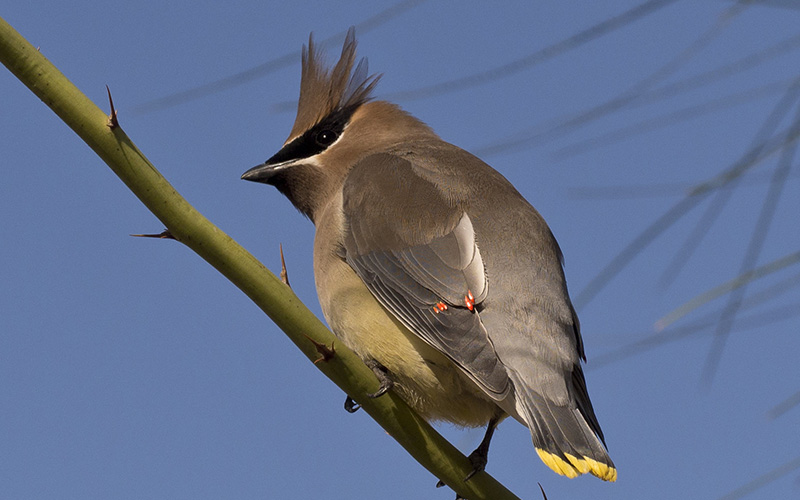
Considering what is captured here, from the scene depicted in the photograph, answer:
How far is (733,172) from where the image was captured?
79.1 inches

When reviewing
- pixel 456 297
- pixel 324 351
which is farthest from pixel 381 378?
pixel 324 351

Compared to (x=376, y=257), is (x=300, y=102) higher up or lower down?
higher up

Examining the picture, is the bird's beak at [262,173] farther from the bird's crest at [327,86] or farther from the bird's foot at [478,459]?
the bird's foot at [478,459]

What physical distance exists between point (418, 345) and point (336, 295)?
0.47 m

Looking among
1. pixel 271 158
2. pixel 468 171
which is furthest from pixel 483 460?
pixel 271 158

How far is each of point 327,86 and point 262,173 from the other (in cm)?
65

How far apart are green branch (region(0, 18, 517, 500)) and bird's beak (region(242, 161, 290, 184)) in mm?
1809

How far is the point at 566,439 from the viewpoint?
9.71 feet

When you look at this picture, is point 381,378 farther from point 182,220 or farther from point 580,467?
point 182,220

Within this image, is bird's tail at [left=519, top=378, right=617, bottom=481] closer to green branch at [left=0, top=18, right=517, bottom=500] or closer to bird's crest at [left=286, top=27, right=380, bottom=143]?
green branch at [left=0, top=18, right=517, bottom=500]

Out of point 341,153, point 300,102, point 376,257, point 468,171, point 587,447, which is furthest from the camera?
point 300,102

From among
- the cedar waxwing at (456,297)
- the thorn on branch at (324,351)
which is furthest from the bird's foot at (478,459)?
the thorn on branch at (324,351)

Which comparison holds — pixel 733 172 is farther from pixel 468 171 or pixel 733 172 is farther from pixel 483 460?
pixel 468 171

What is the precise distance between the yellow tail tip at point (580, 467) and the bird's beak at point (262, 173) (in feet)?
7.20
